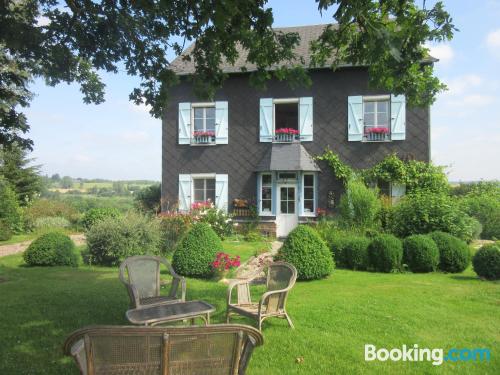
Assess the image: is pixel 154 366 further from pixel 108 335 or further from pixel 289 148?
pixel 289 148

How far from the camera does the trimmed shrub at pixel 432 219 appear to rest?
10625 millimetres

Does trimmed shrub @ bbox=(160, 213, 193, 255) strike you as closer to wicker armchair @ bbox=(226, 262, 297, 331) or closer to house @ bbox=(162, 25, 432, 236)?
house @ bbox=(162, 25, 432, 236)

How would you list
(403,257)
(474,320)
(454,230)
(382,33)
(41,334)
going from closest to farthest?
1. (382,33)
2. (41,334)
3. (474,320)
4. (403,257)
5. (454,230)

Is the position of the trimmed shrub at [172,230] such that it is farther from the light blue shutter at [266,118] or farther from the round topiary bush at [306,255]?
the light blue shutter at [266,118]

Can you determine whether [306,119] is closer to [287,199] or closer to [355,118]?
[355,118]

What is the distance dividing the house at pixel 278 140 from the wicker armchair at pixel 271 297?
9.27 m

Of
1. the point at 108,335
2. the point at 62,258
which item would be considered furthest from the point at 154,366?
the point at 62,258

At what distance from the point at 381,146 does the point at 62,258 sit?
1050 centimetres

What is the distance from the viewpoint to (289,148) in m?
15.0

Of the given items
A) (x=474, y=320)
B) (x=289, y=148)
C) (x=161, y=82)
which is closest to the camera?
(x=474, y=320)

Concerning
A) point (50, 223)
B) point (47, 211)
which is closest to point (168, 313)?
point (50, 223)

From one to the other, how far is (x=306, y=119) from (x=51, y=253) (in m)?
9.46

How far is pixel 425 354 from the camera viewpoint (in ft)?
13.5

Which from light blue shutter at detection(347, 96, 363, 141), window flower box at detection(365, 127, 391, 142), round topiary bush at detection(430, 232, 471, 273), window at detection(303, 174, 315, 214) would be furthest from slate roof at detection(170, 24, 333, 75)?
round topiary bush at detection(430, 232, 471, 273)
